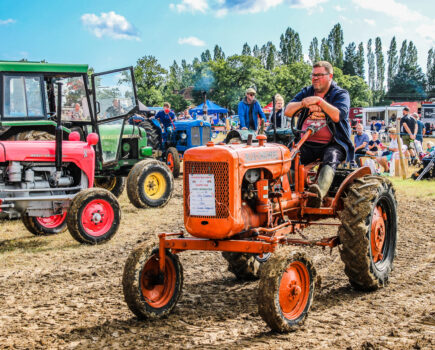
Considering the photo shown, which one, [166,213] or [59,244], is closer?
[59,244]

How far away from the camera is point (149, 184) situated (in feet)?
30.0

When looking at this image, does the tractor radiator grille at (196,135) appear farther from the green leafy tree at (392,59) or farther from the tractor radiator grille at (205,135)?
the green leafy tree at (392,59)

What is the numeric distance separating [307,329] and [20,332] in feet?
6.56

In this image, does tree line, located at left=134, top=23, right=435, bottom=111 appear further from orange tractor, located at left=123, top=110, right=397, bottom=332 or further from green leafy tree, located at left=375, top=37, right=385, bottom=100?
orange tractor, located at left=123, top=110, right=397, bottom=332

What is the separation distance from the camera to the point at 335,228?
7.28 metres

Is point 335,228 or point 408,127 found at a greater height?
point 408,127

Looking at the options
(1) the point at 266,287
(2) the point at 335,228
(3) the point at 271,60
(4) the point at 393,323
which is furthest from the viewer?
(3) the point at 271,60

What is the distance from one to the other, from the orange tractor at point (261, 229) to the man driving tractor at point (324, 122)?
0.70 feet

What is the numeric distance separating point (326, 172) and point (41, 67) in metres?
4.89

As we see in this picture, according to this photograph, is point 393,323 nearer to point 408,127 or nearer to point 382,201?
point 382,201

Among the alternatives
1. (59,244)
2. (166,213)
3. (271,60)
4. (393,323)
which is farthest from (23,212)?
(271,60)

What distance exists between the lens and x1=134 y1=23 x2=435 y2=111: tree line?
2082 inches

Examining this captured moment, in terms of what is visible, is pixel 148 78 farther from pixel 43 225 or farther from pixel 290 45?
pixel 290 45

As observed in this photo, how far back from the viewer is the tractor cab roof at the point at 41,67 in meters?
7.43
